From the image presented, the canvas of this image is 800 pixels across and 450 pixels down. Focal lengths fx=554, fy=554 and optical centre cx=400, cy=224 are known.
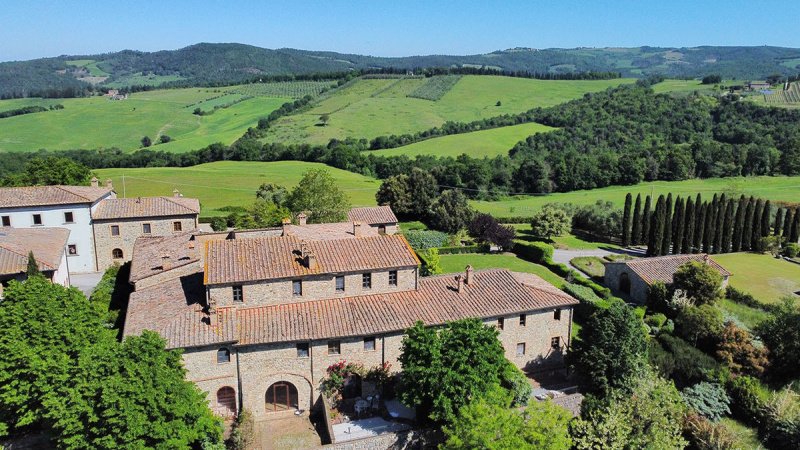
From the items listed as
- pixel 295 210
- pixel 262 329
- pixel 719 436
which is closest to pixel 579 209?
pixel 295 210

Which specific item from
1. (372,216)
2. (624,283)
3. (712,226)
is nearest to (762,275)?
(712,226)

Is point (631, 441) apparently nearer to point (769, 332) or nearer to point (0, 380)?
point (769, 332)

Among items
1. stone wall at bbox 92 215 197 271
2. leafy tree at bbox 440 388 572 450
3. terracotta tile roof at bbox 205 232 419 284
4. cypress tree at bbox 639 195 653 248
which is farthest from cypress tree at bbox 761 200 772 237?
stone wall at bbox 92 215 197 271

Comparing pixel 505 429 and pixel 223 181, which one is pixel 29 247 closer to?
pixel 505 429

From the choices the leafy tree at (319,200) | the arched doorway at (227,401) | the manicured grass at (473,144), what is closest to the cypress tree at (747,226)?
the leafy tree at (319,200)

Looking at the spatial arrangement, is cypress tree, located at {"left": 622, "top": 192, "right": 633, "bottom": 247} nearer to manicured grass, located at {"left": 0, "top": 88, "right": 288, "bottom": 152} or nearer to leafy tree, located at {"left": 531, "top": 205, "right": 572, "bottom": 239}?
leafy tree, located at {"left": 531, "top": 205, "right": 572, "bottom": 239}

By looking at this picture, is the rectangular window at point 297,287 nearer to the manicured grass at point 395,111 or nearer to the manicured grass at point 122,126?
the manicured grass at point 395,111
